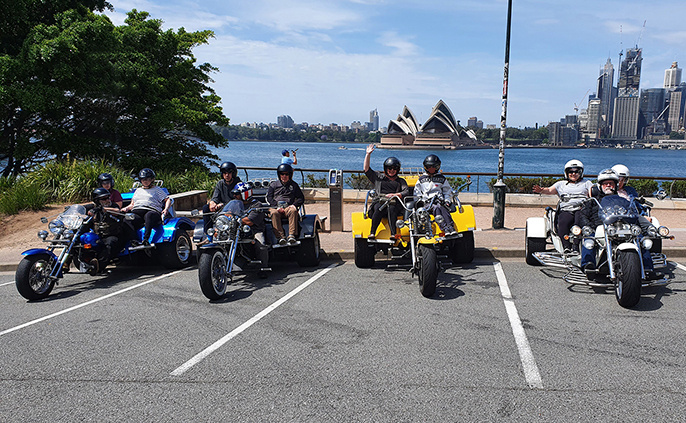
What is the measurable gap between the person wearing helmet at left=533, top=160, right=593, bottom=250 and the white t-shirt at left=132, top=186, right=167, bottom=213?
5.85 metres

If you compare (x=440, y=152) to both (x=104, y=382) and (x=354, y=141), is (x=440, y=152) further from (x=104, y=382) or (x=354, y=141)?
(x=104, y=382)

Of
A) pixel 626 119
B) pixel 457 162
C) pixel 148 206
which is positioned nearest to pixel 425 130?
pixel 457 162

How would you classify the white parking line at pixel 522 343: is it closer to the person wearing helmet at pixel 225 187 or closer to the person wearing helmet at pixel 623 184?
the person wearing helmet at pixel 623 184

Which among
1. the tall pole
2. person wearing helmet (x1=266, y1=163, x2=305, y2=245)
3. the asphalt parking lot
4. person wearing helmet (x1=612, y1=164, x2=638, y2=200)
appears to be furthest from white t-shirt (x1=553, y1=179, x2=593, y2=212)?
person wearing helmet (x1=266, y1=163, x2=305, y2=245)

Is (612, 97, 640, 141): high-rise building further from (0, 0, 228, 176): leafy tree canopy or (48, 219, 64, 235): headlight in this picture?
(48, 219, 64, 235): headlight

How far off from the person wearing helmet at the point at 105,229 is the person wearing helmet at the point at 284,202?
2.30m

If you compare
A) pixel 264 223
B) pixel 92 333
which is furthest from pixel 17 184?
pixel 92 333

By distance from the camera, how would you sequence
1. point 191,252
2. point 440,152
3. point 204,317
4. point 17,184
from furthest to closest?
1. point 440,152
2. point 17,184
3. point 191,252
4. point 204,317

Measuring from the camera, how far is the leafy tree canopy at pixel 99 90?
1419cm

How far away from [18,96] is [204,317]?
38.7 feet

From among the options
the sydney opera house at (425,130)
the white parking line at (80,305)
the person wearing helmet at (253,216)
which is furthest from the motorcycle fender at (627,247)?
the sydney opera house at (425,130)

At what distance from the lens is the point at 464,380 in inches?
154

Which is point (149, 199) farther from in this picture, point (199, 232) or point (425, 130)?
point (425, 130)

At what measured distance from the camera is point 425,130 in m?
96.0
